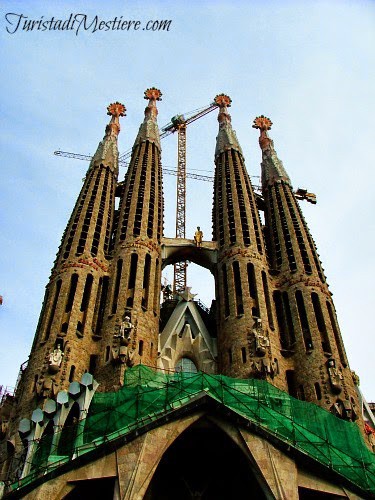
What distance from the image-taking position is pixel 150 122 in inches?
1870

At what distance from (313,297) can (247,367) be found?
6534 mm

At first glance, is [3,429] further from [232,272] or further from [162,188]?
[162,188]

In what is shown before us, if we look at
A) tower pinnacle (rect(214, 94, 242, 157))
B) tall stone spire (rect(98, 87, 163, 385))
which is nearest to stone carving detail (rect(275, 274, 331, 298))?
tall stone spire (rect(98, 87, 163, 385))

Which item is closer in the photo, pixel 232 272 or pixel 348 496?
pixel 348 496

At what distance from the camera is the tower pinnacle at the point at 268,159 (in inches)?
1686

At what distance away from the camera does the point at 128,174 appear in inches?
1622

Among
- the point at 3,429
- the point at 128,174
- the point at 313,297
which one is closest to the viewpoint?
the point at 3,429

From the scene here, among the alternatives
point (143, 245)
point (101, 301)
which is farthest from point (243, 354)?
point (143, 245)

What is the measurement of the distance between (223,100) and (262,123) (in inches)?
220

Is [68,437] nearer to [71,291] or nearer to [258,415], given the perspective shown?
[258,415]

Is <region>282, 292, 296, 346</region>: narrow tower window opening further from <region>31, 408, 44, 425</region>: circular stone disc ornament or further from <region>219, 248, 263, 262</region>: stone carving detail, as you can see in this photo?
<region>31, 408, 44, 425</region>: circular stone disc ornament

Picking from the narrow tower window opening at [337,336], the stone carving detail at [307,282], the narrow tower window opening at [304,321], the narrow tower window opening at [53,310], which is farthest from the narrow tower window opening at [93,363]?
the narrow tower window opening at [337,336]

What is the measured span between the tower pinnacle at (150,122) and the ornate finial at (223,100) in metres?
5.30

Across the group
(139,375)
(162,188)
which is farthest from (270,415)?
(162,188)
